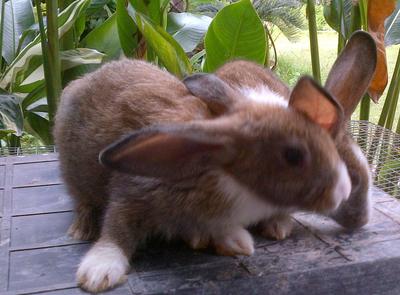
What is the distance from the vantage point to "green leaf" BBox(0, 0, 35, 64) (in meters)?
2.75

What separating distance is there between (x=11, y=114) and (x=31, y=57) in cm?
31

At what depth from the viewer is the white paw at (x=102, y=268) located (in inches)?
47.5

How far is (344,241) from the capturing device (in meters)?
1.41

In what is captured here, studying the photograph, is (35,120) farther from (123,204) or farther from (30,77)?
(123,204)

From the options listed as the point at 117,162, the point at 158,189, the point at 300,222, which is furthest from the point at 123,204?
the point at 300,222

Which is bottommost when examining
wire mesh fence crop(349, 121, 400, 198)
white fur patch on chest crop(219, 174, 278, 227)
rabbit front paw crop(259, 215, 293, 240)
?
wire mesh fence crop(349, 121, 400, 198)

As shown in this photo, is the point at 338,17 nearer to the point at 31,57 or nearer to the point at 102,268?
the point at 31,57

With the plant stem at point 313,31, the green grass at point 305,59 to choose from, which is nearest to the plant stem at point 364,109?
the plant stem at point 313,31

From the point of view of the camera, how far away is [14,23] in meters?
2.81

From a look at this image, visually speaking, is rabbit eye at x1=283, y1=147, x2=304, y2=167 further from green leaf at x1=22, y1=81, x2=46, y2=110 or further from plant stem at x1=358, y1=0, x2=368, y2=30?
green leaf at x1=22, y1=81, x2=46, y2=110

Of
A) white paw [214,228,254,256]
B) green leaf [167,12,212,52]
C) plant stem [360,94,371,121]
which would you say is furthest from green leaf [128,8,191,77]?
white paw [214,228,254,256]

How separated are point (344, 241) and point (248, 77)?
0.42 m

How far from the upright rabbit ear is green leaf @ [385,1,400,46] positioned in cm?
128

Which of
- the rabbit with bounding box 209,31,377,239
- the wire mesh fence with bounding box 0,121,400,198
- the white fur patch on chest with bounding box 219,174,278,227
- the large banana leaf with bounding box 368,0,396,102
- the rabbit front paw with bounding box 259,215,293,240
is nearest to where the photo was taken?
the white fur patch on chest with bounding box 219,174,278,227
